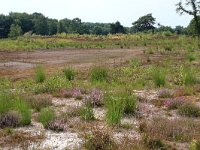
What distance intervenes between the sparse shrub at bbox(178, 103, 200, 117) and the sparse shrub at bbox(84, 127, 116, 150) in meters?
3.65

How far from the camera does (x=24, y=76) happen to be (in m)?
21.9

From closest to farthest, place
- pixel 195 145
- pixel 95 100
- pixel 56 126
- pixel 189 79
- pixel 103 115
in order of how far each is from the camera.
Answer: pixel 195 145
pixel 56 126
pixel 103 115
pixel 95 100
pixel 189 79

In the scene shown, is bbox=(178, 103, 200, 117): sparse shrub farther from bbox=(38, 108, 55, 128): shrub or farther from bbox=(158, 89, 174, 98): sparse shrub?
bbox=(38, 108, 55, 128): shrub

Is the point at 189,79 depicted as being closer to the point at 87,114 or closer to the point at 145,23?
the point at 87,114

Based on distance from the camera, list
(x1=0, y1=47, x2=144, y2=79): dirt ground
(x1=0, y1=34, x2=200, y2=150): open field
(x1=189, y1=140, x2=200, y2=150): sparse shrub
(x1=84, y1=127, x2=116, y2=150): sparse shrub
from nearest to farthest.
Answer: (x1=189, y1=140, x2=200, y2=150): sparse shrub < (x1=84, y1=127, x2=116, y2=150): sparse shrub < (x1=0, y1=34, x2=200, y2=150): open field < (x1=0, y1=47, x2=144, y2=79): dirt ground

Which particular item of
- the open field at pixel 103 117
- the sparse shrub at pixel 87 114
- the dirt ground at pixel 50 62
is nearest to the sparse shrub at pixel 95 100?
the open field at pixel 103 117

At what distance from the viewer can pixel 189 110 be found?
1195 centimetres

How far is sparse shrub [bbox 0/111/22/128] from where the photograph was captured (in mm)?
10617

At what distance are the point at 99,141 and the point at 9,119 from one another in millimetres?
3039

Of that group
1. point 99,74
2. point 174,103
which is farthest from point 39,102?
point 99,74

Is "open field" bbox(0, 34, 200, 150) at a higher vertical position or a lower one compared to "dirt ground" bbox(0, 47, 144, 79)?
higher

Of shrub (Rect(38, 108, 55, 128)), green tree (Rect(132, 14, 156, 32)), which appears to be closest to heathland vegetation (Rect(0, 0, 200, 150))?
shrub (Rect(38, 108, 55, 128))

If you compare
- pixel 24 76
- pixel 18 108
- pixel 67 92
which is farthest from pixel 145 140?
pixel 24 76

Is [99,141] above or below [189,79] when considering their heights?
above
